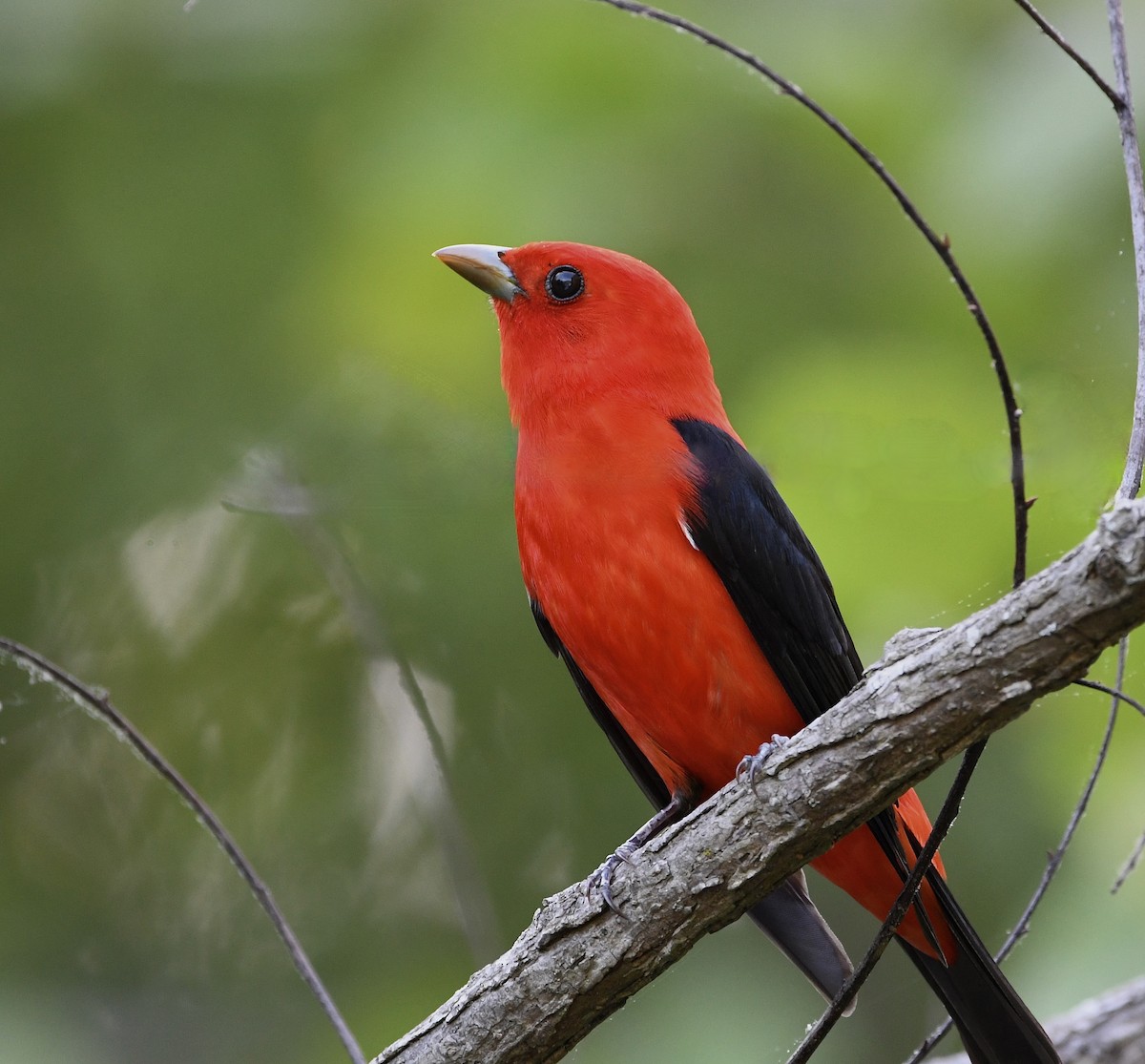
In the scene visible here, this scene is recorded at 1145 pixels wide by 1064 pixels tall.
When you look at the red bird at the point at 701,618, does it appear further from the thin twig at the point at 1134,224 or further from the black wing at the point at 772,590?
the thin twig at the point at 1134,224

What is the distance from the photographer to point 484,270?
→ 13.1 ft

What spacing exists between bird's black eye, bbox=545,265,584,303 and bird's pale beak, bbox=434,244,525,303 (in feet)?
0.29

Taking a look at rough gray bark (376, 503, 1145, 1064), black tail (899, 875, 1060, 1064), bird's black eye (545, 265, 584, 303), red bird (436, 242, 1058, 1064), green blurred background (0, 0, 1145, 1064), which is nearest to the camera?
rough gray bark (376, 503, 1145, 1064)

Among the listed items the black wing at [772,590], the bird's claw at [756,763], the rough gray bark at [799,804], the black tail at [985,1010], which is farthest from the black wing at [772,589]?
the rough gray bark at [799,804]

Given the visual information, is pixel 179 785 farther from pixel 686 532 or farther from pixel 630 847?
pixel 686 532

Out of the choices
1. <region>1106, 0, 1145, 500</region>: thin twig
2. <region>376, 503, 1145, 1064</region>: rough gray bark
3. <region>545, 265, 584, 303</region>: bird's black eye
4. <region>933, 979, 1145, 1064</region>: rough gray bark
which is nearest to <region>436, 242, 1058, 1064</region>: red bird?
<region>545, 265, 584, 303</region>: bird's black eye

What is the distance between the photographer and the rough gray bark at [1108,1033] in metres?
4.00

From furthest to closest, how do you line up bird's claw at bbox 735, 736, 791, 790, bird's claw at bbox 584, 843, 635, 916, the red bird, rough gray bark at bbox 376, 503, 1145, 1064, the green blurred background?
the green blurred background < the red bird < bird's claw at bbox 584, 843, 635, 916 < bird's claw at bbox 735, 736, 791, 790 < rough gray bark at bbox 376, 503, 1145, 1064

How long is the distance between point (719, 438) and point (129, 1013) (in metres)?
3.42

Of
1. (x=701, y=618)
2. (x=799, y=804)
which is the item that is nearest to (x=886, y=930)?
(x=799, y=804)

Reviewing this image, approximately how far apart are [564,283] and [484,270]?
237mm

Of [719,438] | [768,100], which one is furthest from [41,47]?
[719,438]

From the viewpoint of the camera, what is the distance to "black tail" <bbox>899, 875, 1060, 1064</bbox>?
316 cm

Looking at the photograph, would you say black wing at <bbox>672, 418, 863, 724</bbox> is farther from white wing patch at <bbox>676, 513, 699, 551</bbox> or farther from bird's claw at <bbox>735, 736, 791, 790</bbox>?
bird's claw at <bbox>735, 736, 791, 790</bbox>
